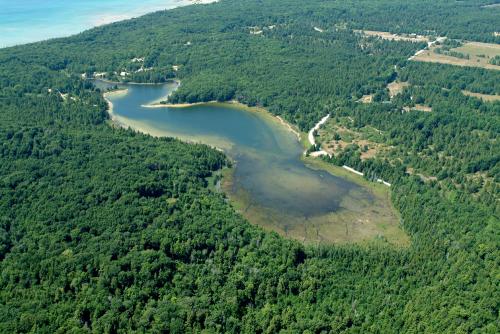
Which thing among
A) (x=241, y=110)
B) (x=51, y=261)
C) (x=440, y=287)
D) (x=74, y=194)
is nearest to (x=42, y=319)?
(x=51, y=261)

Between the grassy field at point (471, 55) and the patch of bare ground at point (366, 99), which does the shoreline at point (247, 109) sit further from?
the grassy field at point (471, 55)

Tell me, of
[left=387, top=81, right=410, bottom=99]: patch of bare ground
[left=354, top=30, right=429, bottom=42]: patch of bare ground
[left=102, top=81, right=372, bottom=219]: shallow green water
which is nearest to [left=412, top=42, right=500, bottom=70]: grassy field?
[left=354, top=30, right=429, bottom=42]: patch of bare ground

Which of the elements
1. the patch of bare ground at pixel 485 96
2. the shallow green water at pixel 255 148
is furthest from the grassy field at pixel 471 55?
the shallow green water at pixel 255 148

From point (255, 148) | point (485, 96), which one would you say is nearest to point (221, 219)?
point (255, 148)

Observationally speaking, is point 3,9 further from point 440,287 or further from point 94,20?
point 440,287

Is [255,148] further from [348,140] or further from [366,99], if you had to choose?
[366,99]

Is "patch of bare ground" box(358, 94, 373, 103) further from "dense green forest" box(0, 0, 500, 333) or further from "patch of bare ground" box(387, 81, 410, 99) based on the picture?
"patch of bare ground" box(387, 81, 410, 99)
